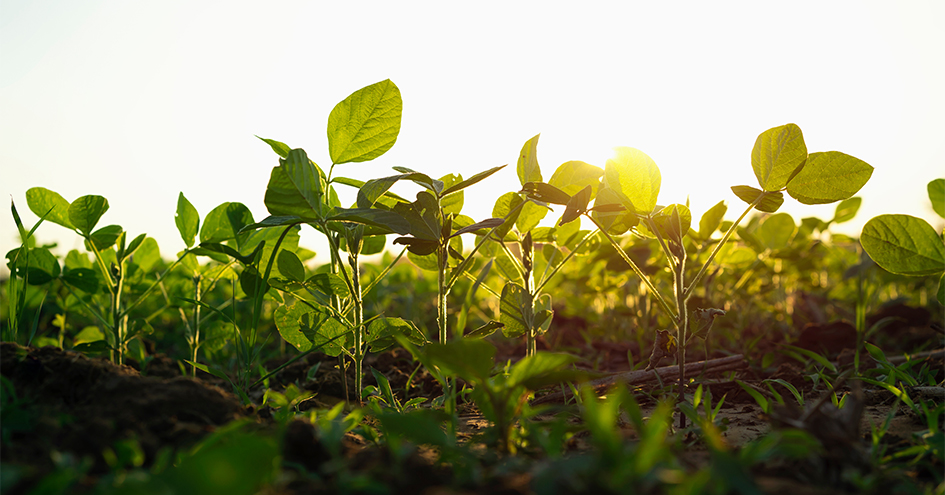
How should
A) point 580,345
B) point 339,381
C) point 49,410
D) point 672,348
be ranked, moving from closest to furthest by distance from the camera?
point 49,410
point 672,348
point 339,381
point 580,345

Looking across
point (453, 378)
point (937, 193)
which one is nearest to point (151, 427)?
point (453, 378)

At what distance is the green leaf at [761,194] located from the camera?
1.49m

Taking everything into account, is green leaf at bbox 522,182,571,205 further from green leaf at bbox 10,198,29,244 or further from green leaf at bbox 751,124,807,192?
green leaf at bbox 10,198,29,244

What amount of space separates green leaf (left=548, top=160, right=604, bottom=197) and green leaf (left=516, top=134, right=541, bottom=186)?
0.21ft

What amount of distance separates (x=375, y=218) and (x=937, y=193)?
1.88 m

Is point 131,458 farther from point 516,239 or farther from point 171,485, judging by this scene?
point 516,239

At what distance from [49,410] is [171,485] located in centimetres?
56

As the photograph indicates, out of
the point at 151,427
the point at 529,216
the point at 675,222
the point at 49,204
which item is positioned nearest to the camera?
the point at 151,427

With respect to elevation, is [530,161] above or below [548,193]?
above

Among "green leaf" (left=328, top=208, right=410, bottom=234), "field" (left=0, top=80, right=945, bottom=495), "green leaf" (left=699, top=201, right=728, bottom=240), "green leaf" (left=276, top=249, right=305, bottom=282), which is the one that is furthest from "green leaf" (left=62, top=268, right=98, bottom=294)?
"green leaf" (left=699, top=201, right=728, bottom=240)

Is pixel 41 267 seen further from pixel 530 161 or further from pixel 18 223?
pixel 530 161

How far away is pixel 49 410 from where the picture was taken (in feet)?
3.61

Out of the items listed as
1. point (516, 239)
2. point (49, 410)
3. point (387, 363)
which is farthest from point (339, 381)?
point (49, 410)

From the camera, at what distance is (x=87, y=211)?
1.90 meters
